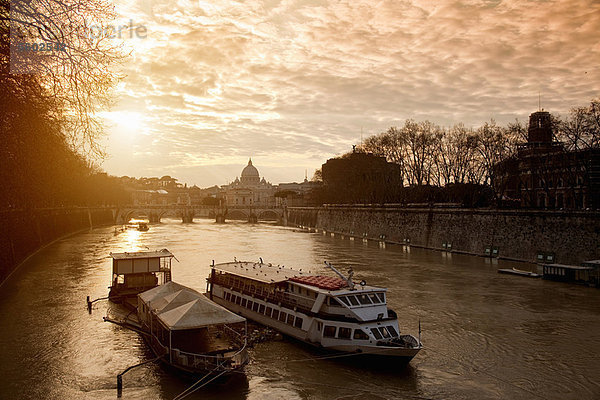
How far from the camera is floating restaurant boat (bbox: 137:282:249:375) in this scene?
1734cm

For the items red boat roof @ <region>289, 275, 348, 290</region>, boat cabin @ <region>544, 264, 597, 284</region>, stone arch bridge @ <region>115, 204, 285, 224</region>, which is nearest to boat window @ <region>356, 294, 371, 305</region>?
A: red boat roof @ <region>289, 275, 348, 290</region>

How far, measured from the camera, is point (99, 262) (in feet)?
154

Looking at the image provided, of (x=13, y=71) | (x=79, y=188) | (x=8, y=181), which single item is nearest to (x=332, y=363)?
(x=13, y=71)

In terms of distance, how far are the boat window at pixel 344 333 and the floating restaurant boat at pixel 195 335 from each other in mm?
3608

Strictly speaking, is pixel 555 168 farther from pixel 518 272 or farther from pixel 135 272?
pixel 135 272

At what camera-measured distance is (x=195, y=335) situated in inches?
768

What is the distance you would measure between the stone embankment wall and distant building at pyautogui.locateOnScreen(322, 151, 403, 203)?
16.1 ft

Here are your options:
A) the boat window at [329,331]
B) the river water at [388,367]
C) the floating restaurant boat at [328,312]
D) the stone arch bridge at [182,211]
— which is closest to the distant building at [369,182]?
the stone arch bridge at [182,211]

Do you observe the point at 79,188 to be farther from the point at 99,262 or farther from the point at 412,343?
the point at 412,343

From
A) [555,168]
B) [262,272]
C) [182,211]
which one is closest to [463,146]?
[555,168]

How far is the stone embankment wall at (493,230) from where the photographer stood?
130ft

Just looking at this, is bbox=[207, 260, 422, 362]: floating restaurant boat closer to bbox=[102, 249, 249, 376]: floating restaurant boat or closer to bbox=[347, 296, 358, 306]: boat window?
bbox=[347, 296, 358, 306]: boat window

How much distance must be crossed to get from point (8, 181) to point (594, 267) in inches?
1342

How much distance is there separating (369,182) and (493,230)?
40.7 m
